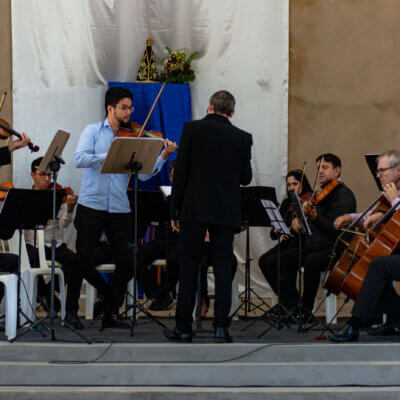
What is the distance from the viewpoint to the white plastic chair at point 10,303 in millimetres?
4418

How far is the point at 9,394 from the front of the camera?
3691mm

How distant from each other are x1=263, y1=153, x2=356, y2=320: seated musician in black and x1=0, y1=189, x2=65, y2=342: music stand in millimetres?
1928


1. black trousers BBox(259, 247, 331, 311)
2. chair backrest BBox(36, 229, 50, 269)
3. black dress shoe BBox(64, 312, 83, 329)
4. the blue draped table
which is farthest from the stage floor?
the blue draped table

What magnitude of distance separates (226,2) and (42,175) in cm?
298

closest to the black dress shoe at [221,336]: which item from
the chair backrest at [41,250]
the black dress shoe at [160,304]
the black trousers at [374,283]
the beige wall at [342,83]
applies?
the black trousers at [374,283]

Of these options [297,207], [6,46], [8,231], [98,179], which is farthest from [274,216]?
[6,46]

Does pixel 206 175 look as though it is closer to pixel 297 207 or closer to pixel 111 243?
pixel 297 207

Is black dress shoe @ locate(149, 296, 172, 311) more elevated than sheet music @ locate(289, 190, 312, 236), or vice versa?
sheet music @ locate(289, 190, 312, 236)

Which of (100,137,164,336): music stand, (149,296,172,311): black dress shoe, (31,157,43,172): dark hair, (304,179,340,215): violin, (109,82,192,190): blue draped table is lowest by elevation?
(149,296,172,311): black dress shoe

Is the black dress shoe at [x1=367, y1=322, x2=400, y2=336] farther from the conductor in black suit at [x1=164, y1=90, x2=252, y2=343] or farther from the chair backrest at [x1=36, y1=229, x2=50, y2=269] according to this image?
the chair backrest at [x1=36, y1=229, x2=50, y2=269]

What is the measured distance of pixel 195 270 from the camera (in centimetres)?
437

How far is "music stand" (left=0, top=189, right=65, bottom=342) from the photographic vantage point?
14.5 ft

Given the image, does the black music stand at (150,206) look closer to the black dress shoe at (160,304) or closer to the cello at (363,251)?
the black dress shoe at (160,304)

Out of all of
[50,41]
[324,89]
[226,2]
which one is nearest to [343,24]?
[324,89]
